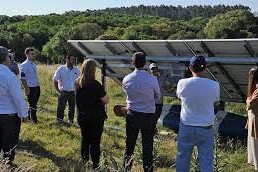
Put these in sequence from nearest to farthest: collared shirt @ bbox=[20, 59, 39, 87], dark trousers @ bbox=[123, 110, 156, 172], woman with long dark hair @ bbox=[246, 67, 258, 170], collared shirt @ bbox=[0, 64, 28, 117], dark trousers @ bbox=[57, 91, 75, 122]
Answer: collared shirt @ bbox=[0, 64, 28, 117] → dark trousers @ bbox=[123, 110, 156, 172] → woman with long dark hair @ bbox=[246, 67, 258, 170] → collared shirt @ bbox=[20, 59, 39, 87] → dark trousers @ bbox=[57, 91, 75, 122]

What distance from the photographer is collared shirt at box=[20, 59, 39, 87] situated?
11867 mm

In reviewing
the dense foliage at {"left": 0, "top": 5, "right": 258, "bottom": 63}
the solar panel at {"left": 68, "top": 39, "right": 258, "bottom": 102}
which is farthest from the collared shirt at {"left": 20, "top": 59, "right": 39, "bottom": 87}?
the dense foliage at {"left": 0, "top": 5, "right": 258, "bottom": 63}

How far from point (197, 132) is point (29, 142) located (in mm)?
4580

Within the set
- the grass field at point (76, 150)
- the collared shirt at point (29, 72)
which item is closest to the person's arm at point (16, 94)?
the grass field at point (76, 150)

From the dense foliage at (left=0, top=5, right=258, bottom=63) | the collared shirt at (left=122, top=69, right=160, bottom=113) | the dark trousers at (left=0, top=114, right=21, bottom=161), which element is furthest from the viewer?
the dense foliage at (left=0, top=5, right=258, bottom=63)

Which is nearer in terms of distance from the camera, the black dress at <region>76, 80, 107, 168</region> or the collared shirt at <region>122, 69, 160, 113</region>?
the collared shirt at <region>122, 69, 160, 113</region>

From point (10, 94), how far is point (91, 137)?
4.84 feet

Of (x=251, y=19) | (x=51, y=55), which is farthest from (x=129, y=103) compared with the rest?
(x=51, y=55)

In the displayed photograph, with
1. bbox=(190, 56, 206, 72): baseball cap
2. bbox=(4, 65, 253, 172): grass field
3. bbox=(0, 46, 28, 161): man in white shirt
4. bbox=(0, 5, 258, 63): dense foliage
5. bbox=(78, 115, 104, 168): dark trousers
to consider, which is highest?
bbox=(0, 5, 258, 63): dense foliage

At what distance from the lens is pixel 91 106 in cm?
783

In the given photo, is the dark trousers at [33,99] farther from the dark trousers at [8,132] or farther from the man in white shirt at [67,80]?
the dark trousers at [8,132]

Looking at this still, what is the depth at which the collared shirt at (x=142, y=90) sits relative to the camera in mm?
7500

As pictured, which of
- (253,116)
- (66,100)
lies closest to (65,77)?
(66,100)

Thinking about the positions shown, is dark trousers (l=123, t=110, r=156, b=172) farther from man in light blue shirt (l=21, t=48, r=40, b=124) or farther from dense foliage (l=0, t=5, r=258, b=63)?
dense foliage (l=0, t=5, r=258, b=63)
